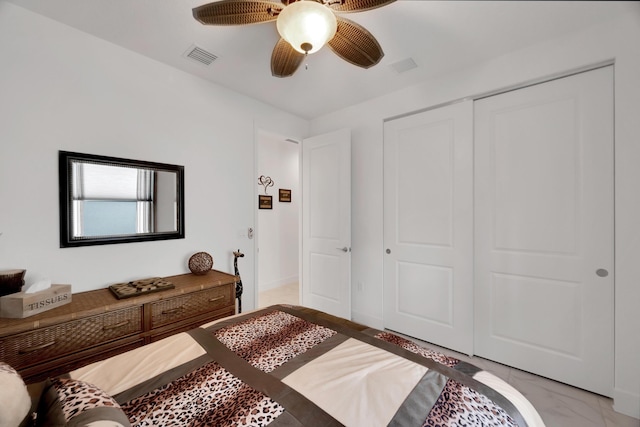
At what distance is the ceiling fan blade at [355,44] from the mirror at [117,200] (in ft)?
5.16

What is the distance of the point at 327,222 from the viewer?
3.05m

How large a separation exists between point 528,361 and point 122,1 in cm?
353

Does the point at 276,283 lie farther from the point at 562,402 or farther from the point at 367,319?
the point at 562,402

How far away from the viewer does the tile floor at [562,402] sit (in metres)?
1.57

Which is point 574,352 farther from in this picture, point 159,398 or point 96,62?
point 96,62

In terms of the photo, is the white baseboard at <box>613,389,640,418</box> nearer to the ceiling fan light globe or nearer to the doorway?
the ceiling fan light globe

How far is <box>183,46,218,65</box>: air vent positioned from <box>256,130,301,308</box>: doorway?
1.84 meters

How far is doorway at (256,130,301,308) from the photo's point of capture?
13.5 feet

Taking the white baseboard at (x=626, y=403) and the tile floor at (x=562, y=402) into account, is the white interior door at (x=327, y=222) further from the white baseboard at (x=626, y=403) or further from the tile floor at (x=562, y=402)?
the white baseboard at (x=626, y=403)

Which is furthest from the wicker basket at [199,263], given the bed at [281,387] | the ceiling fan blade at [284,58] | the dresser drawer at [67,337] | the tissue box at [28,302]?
the ceiling fan blade at [284,58]

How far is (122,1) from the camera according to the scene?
153cm

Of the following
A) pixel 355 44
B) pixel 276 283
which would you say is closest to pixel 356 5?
pixel 355 44

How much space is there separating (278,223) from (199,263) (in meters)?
2.20

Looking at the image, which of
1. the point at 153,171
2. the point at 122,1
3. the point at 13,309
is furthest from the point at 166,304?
the point at 122,1
